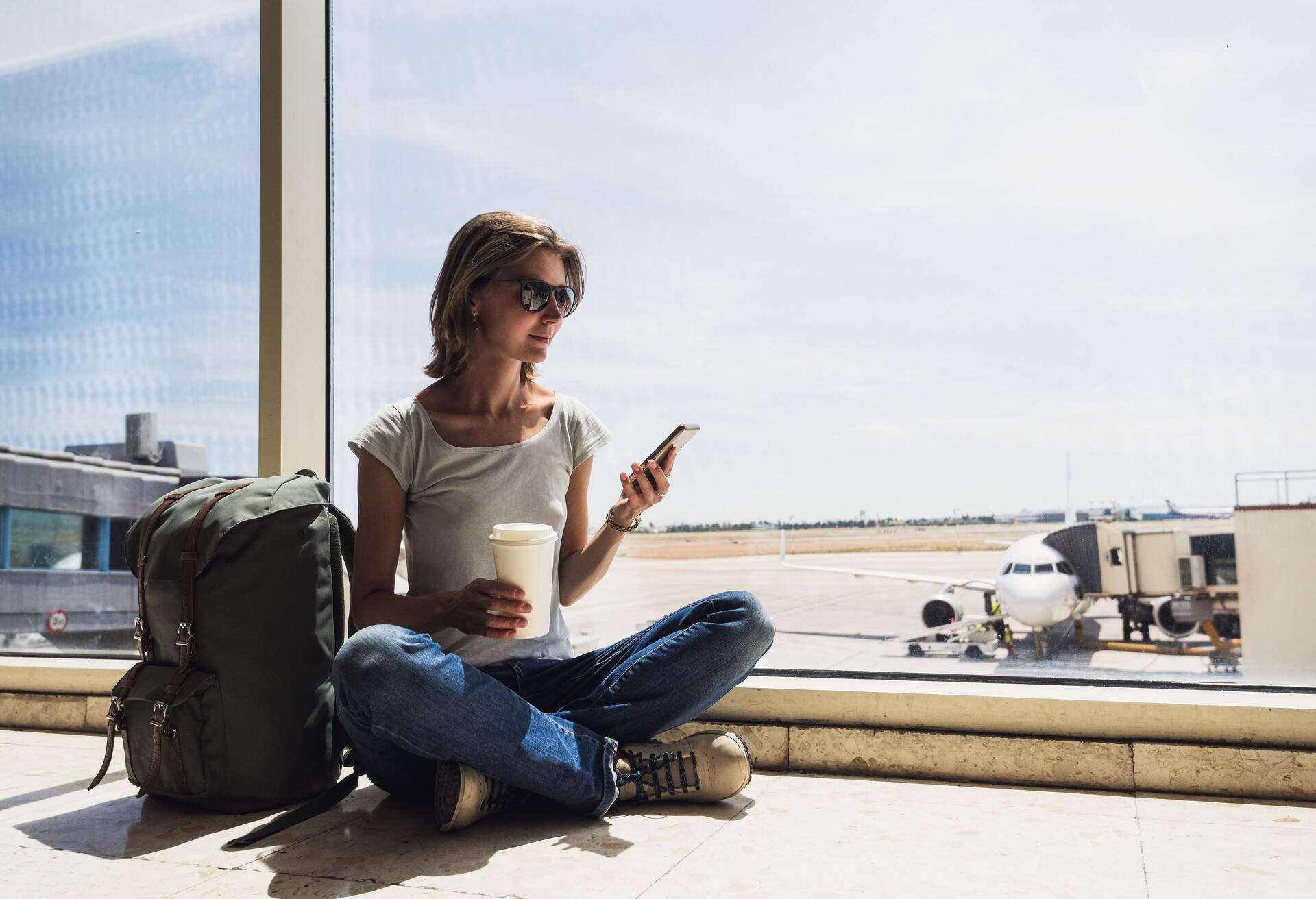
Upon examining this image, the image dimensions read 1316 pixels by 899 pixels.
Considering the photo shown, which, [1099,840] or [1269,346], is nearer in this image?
[1099,840]

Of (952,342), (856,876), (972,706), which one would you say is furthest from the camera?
(952,342)

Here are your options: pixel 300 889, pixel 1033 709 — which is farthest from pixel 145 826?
pixel 1033 709

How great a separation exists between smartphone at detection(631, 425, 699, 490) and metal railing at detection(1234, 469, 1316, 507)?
1.37 m

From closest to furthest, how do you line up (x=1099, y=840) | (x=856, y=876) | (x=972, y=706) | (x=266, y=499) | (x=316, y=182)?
(x=856, y=876) → (x=1099, y=840) → (x=266, y=499) → (x=972, y=706) → (x=316, y=182)

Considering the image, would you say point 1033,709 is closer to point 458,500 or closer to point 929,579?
point 458,500

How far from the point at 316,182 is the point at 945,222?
1.74 metres

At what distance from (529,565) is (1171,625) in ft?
5.40

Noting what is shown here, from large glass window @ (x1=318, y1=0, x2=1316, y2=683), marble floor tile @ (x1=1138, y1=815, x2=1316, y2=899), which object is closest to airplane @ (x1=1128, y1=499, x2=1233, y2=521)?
large glass window @ (x1=318, y1=0, x2=1316, y2=683)

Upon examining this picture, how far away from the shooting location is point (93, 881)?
119 cm

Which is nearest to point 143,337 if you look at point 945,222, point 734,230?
point 734,230

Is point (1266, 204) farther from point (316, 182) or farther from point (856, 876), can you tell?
point (316, 182)

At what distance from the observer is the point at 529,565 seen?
1224 millimetres

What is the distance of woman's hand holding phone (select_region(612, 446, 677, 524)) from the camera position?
143 cm

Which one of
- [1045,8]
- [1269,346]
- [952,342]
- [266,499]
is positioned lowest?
[266,499]
